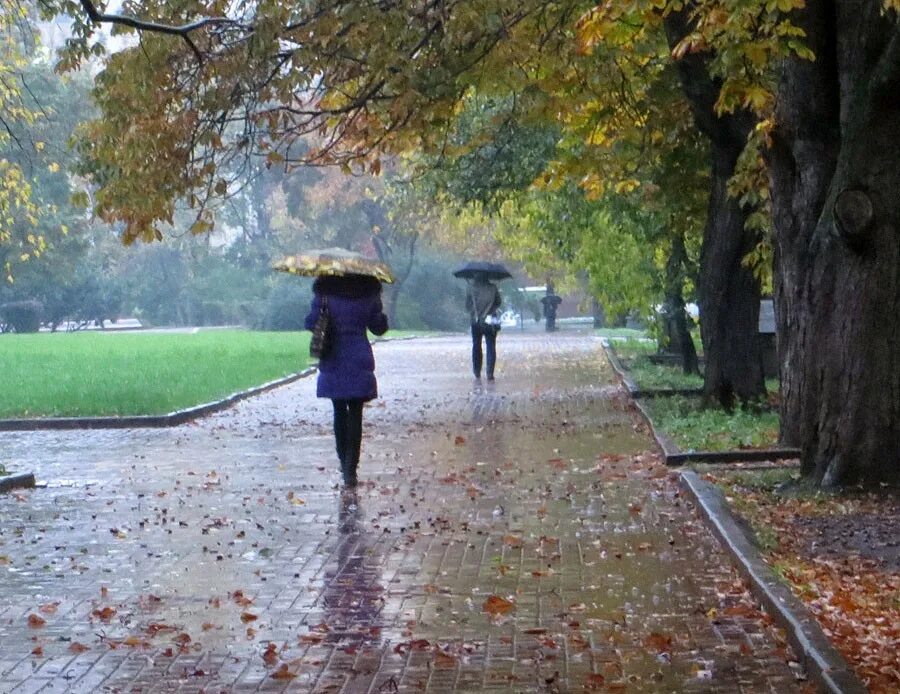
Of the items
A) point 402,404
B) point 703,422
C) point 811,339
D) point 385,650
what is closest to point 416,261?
point 402,404

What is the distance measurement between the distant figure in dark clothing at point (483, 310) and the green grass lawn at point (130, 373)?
12.5 ft

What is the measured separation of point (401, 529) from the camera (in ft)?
34.9

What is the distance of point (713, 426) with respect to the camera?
16.3 meters

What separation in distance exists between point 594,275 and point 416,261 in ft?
136

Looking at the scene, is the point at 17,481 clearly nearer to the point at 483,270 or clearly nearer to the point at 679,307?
the point at 483,270

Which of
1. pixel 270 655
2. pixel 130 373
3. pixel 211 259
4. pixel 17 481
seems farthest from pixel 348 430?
pixel 211 259

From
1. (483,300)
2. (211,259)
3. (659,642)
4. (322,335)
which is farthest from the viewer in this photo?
(211,259)

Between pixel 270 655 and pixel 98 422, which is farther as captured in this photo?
pixel 98 422

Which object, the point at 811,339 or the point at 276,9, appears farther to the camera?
the point at 276,9

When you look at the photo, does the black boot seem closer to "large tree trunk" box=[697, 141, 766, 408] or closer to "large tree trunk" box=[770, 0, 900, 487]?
"large tree trunk" box=[770, 0, 900, 487]

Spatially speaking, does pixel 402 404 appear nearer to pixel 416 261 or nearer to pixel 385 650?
pixel 385 650

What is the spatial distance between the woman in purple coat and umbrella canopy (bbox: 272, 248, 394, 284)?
0.13m

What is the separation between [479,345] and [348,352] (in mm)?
14277

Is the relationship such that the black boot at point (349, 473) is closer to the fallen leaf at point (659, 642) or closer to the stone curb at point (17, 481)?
the stone curb at point (17, 481)
